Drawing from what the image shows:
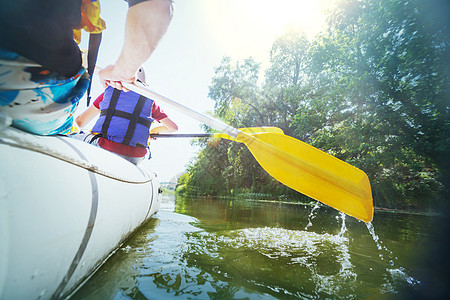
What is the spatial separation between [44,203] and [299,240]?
2725 millimetres

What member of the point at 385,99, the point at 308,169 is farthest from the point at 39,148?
the point at 385,99

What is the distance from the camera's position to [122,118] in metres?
2.56

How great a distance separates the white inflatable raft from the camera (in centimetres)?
65

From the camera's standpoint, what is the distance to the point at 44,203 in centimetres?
76

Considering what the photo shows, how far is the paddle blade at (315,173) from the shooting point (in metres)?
2.06

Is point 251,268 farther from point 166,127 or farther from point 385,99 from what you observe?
point 385,99

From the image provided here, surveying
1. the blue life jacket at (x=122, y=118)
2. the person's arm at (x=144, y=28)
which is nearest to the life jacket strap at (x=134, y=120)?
the blue life jacket at (x=122, y=118)

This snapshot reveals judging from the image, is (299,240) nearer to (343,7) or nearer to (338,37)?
(338,37)

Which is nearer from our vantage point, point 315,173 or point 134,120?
point 315,173

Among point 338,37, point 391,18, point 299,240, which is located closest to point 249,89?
point 338,37

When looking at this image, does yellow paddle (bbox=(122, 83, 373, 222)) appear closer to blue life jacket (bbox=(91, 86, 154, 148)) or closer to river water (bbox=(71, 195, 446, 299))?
river water (bbox=(71, 195, 446, 299))

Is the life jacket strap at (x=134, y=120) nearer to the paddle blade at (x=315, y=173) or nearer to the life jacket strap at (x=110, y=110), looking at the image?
the life jacket strap at (x=110, y=110)

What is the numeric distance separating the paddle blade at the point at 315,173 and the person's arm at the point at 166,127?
4.72ft

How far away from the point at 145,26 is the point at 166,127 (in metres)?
2.71
